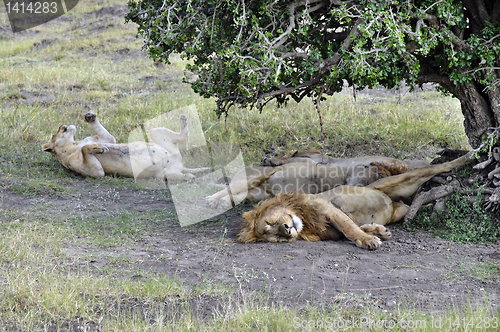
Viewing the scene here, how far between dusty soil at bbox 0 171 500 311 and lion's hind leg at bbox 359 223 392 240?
0.30 feet

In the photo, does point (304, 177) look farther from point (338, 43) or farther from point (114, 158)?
point (114, 158)

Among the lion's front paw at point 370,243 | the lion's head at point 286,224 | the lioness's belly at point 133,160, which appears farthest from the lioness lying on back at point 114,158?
the lion's front paw at point 370,243

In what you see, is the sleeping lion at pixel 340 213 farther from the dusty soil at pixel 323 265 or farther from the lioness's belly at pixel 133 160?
the lioness's belly at pixel 133 160

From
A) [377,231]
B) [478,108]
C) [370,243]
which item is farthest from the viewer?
[478,108]

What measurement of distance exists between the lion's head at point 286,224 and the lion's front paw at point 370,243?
0.35 metres

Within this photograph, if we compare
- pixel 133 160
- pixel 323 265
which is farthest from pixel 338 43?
pixel 133 160

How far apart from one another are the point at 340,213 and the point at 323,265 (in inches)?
32.9

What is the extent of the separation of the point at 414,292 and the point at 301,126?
549cm

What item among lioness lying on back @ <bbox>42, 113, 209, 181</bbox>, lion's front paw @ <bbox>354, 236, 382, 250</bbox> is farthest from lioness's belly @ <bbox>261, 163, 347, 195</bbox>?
lioness lying on back @ <bbox>42, 113, 209, 181</bbox>

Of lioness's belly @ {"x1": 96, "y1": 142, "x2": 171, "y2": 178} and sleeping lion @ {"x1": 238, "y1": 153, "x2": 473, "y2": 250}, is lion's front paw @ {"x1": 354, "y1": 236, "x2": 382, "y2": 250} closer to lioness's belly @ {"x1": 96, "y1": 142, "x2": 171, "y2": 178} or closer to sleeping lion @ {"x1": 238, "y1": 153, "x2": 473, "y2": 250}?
sleeping lion @ {"x1": 238, "y1": 153, "x2": 473, "y2": 250}

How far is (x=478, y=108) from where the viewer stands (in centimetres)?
549

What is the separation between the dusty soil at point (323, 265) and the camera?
3771 mm

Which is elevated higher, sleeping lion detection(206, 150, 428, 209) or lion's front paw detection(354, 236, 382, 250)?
sleeping lion detection(206, 150, 428, 209)

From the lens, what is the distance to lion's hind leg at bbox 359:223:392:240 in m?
4.98
